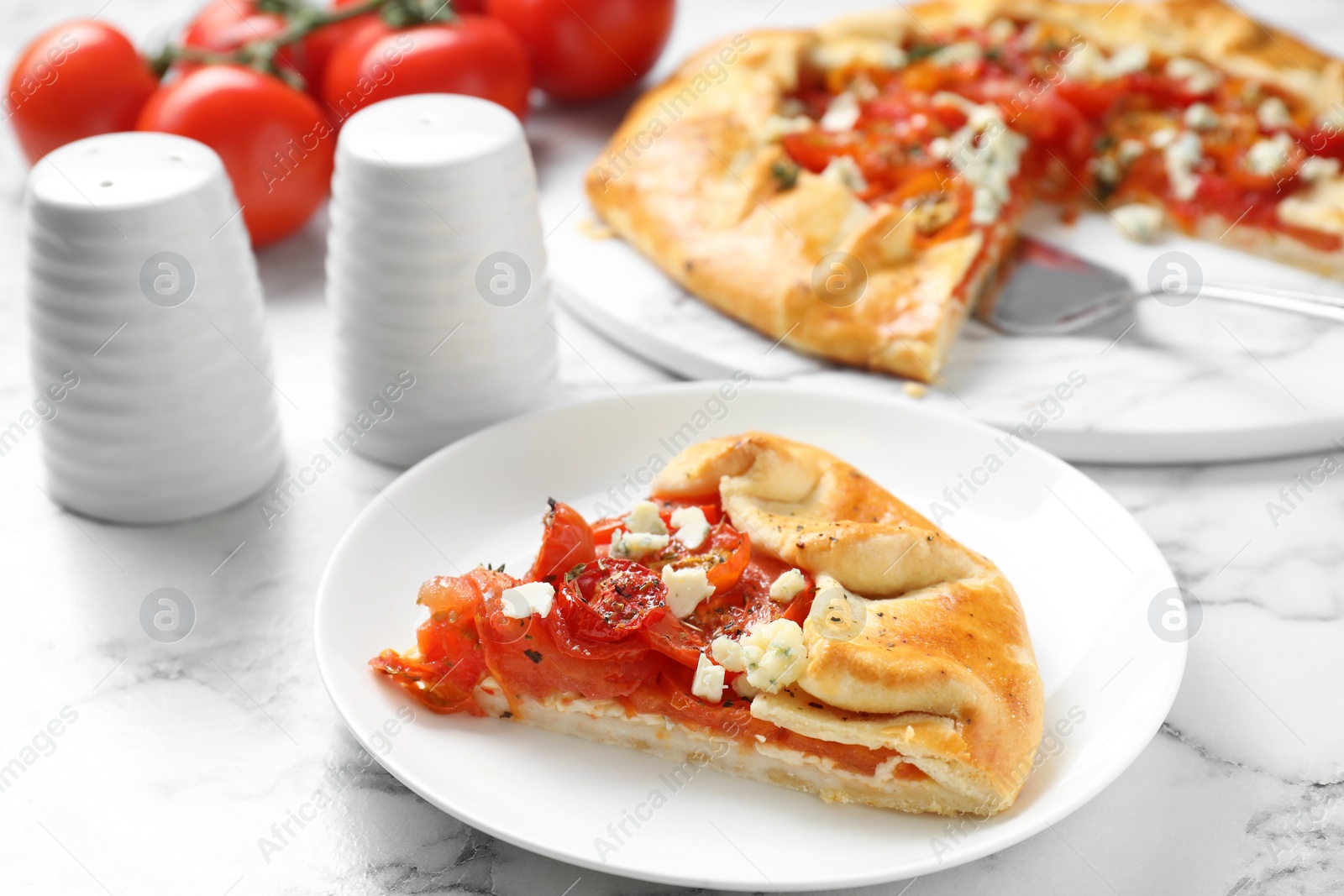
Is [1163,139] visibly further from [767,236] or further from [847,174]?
[767,236]

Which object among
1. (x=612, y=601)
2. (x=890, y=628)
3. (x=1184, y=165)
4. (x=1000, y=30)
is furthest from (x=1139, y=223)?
(x=612, y=601)

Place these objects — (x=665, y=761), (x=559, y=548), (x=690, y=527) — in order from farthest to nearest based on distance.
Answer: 1. (x=690, y=527)
2. (x=559, y=548)
3. (x=665, y=761)

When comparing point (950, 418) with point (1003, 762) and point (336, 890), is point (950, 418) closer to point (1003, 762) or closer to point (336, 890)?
point (1003, 762)

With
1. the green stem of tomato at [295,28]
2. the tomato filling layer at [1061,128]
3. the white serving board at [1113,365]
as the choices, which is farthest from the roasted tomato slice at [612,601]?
the green stem of tomato at [295,28]

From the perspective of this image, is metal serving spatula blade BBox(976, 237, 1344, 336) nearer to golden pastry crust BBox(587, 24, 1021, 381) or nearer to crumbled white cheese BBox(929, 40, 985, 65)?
golden pastry crust BBox(587, 24, 1021, 381)

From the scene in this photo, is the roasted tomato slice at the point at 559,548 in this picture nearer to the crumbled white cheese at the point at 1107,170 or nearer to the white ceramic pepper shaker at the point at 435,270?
the white ceramic pepper shaker at the point at 435,270

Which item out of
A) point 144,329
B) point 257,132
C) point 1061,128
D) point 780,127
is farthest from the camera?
point 1061,128

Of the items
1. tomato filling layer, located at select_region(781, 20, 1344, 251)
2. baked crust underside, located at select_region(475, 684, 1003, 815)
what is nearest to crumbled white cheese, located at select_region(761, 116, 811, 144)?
tomato filling layer, located at select_region(781, 20, 1344, 251)
